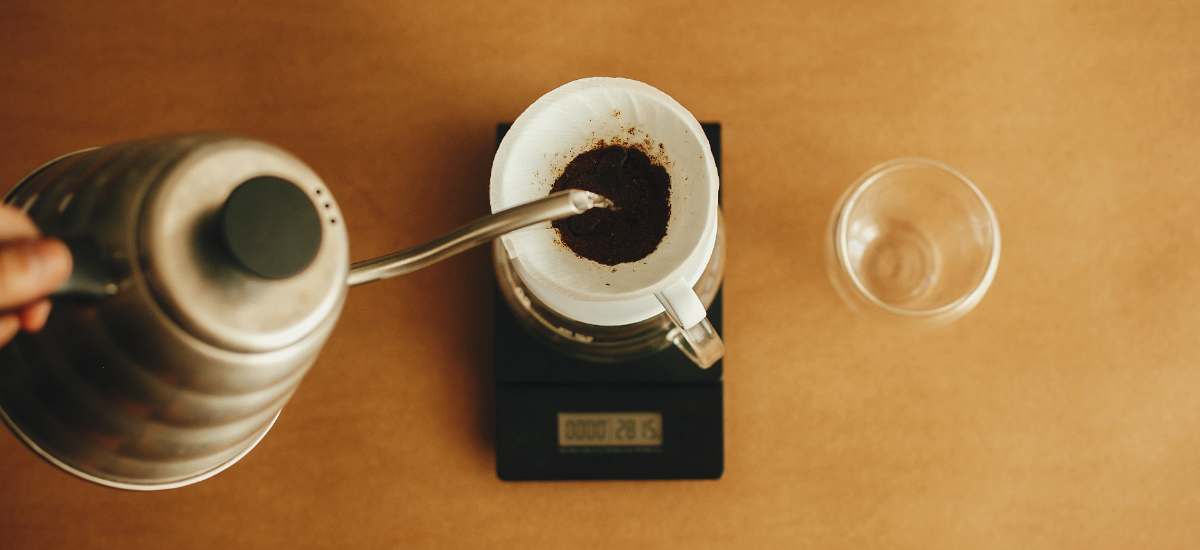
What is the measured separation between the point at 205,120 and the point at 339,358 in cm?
25

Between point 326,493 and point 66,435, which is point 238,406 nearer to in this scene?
point 66,435

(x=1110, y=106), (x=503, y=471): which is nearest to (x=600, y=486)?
(x=503, y=471)

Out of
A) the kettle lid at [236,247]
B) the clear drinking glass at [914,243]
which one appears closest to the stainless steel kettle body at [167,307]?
the kettle lid at [236,247]

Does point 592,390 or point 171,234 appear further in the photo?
point 592,390

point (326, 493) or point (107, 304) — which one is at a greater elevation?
point (107, 304)

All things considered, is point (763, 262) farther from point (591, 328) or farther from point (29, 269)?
point (29, 269)

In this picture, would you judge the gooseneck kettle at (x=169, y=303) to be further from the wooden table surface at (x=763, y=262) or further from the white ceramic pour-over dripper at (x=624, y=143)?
the wooden table surface at (x=763, y=262)

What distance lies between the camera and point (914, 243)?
743 millimetres

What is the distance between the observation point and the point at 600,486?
70 centimetres

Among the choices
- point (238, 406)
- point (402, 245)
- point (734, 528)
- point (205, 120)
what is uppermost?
point (205, 120)

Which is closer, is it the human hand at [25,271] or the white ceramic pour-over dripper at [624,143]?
the human hand at [25,271]

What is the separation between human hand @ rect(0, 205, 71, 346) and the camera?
0.30 meters

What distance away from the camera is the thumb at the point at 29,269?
0.30 m

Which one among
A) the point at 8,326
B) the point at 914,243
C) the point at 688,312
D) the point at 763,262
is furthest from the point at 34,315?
the point at 914,243
